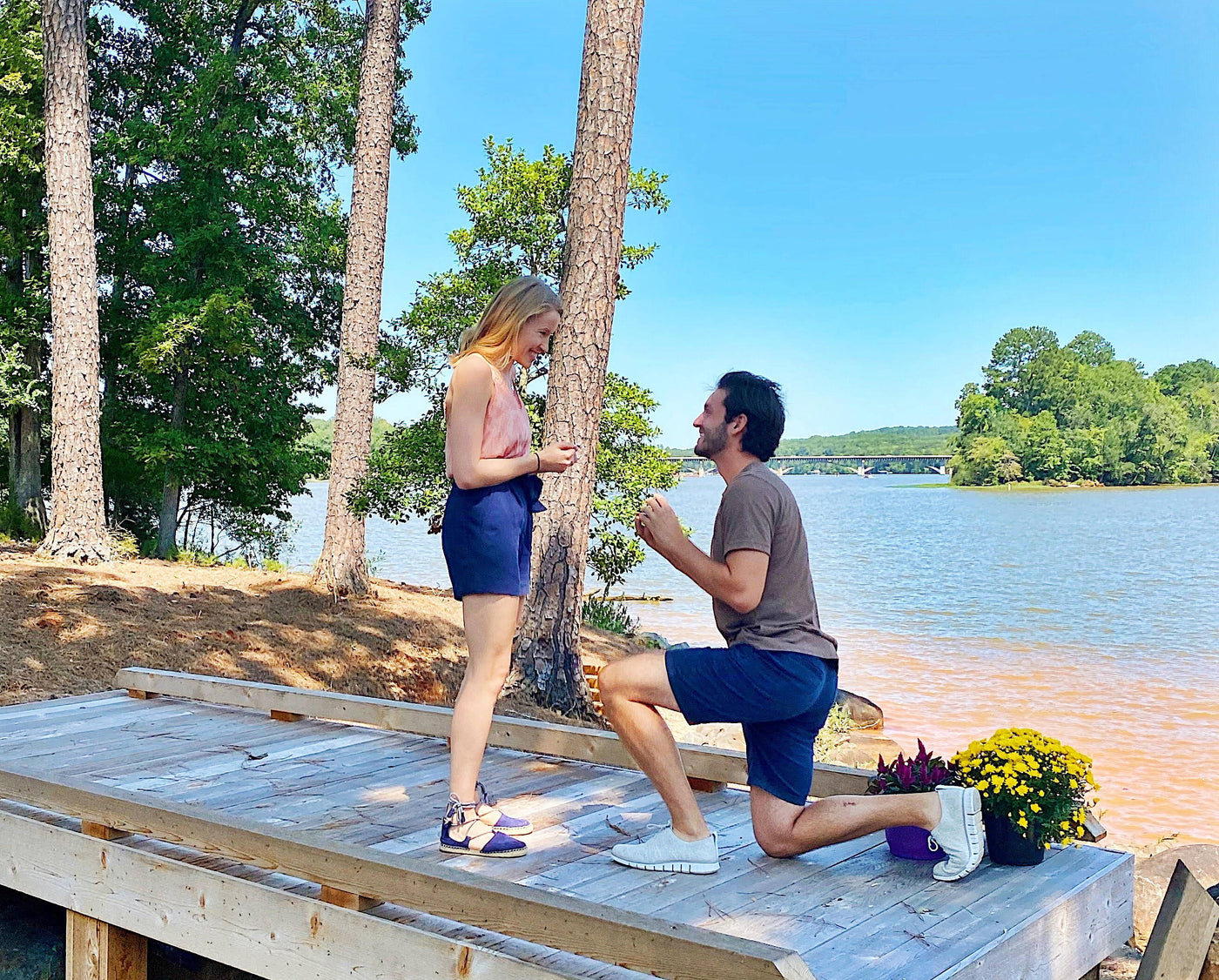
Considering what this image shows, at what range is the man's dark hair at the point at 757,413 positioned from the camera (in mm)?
3697

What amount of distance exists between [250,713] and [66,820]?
1.86 m

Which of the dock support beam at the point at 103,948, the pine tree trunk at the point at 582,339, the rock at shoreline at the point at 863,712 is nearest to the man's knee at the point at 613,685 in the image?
the dock support beam at the point at 103,948

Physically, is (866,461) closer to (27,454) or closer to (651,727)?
(27,454)

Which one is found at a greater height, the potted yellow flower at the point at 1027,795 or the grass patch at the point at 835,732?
the potted yellow flower at the point at 1027,795

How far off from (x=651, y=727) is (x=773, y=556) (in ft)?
2.25

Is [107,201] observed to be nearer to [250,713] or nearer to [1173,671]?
[250,713]

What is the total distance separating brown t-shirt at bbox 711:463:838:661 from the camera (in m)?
3.53

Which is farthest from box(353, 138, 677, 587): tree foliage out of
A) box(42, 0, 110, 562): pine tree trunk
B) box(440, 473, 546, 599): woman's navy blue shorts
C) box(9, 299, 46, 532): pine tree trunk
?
box(9, 299, 46, 532): pine tree trunk

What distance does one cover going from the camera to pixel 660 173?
11086 millimetres

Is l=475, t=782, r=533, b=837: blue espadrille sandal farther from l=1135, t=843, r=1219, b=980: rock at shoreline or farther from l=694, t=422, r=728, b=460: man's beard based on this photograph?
l=1135, t=843, r=1219, b=980: rock at shoreline

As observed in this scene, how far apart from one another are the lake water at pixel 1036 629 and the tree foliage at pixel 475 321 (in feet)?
6.97

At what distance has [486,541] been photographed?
12.5 feet

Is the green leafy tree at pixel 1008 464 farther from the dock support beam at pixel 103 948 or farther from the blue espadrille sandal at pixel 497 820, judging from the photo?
the dock support beam at pixel 103 948

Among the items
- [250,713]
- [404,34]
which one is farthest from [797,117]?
[250,713]
